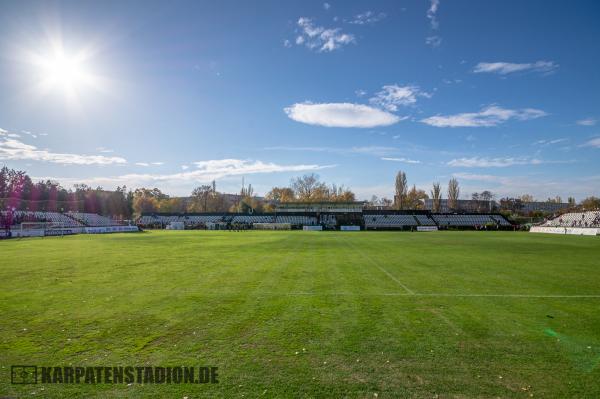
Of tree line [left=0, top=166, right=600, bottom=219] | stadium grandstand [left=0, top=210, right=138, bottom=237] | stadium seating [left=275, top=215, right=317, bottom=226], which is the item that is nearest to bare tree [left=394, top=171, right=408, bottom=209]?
tree line [left=0, top=166, right=600, bottom=219]

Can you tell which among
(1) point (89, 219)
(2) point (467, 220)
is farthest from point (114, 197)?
(2) point (467, 220)

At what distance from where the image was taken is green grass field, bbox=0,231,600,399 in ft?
16.9

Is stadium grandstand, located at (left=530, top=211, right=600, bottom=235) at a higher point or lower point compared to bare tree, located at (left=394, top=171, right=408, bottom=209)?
lower

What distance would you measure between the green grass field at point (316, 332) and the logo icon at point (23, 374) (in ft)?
0.44

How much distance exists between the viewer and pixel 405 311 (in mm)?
9234

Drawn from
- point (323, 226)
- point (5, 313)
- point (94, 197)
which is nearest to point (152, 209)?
point (94, 197)

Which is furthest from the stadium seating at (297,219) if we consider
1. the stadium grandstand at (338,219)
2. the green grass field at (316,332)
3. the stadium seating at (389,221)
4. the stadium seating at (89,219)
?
the green grass field at (316,332)

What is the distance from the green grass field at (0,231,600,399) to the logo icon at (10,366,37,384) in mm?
135

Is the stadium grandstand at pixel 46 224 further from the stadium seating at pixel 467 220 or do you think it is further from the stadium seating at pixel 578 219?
the stadium seating at pixel 578 219

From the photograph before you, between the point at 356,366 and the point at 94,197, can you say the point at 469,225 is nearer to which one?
the point at 356,366

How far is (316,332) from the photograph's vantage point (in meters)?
7.48

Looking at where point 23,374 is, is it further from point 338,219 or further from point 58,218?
point 338,219

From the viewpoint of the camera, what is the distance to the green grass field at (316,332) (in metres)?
5.15

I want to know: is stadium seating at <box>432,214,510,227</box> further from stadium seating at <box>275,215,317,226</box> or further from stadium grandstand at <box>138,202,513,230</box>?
stadium seating at <box>275,215,317,226</box>
